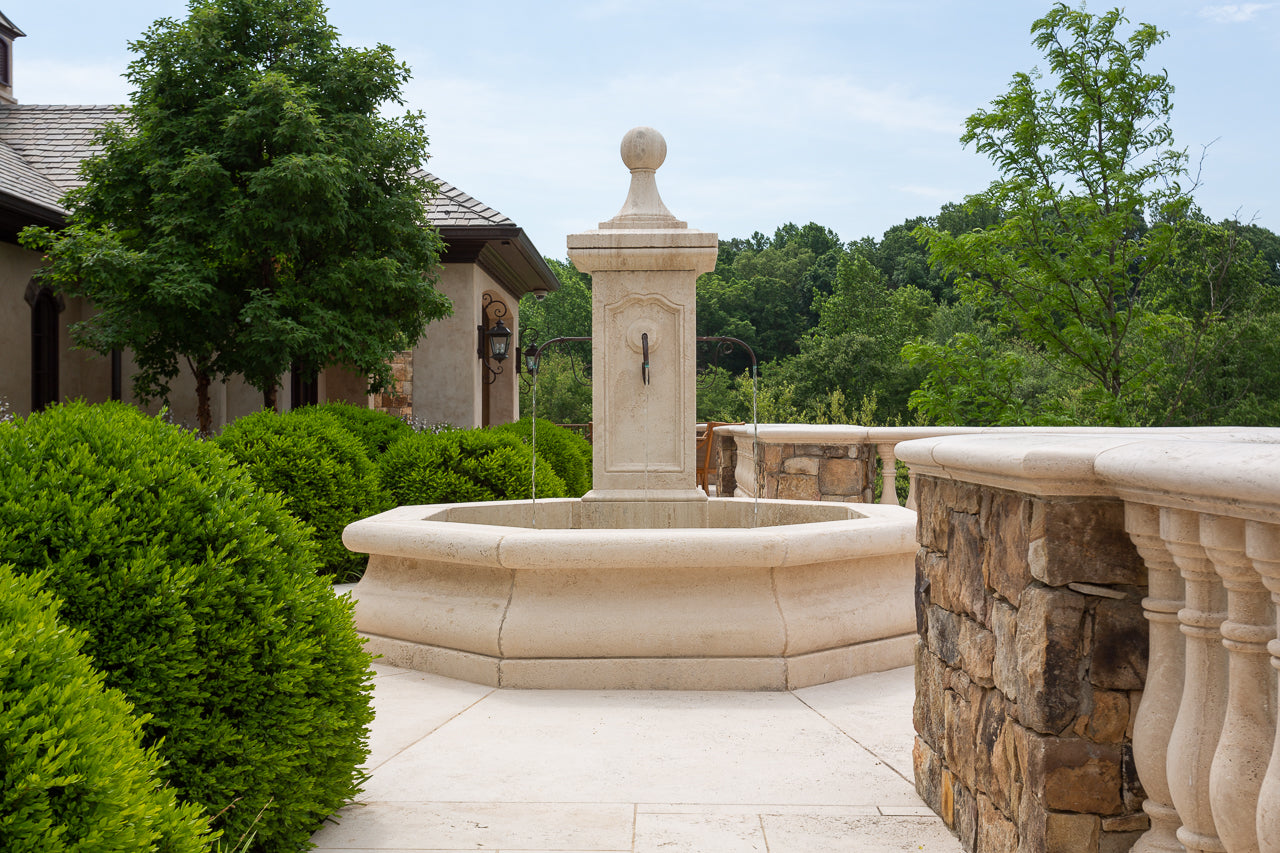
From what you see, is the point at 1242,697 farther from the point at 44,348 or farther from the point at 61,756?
the point at 44,348

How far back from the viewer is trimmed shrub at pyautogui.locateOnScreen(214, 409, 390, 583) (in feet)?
28.7

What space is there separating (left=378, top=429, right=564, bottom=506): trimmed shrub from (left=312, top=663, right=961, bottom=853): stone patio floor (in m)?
4.50

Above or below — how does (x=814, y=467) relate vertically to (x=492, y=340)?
below

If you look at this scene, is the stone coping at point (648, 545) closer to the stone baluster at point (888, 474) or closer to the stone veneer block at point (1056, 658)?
the stone veneer block at point (1056, 658)

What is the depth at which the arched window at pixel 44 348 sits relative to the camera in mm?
14672

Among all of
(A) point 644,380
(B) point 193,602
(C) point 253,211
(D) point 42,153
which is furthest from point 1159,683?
(D) point 42,153

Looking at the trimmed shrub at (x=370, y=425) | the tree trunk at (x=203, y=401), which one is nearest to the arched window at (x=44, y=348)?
the tree trunk at (x=203, y=401)

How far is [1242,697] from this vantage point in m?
1.75

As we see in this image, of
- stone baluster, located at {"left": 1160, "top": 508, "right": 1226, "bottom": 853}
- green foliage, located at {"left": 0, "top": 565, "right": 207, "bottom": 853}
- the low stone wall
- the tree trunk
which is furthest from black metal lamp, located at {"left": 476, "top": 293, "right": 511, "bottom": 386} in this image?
stone baluster, located at {"left": 1160, "top": 508, "right": 1226, "bottom": 853}

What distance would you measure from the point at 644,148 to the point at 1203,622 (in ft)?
20.1

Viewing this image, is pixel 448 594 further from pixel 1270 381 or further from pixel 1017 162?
pixel 1270 381

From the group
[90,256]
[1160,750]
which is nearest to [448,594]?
[1160,750]

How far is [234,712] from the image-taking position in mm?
2775

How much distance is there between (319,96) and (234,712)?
521 inches
